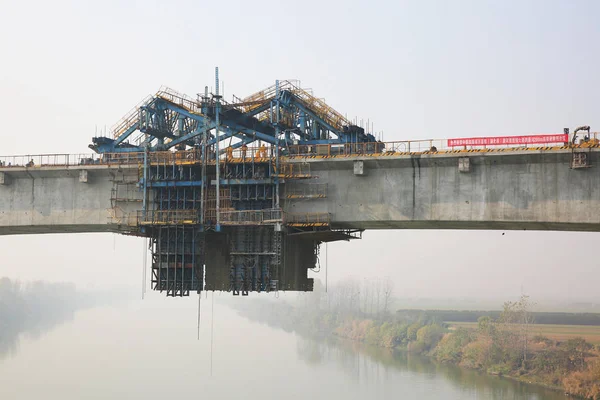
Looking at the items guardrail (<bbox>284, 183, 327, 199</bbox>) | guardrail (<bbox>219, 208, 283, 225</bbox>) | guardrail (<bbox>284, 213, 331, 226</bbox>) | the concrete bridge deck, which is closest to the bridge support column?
the concrete bridge deck

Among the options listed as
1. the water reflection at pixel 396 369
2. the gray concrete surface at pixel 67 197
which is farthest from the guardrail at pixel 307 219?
the water reflection at pixel 396 369

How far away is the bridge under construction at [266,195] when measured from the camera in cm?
3294

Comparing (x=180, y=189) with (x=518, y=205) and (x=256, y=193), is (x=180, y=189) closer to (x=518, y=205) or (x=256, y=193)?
(x=256, y=193)

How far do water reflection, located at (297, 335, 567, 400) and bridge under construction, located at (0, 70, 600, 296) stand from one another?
42239mm

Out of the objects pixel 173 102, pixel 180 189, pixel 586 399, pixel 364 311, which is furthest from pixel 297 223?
pixel 364 311

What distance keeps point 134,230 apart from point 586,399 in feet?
175

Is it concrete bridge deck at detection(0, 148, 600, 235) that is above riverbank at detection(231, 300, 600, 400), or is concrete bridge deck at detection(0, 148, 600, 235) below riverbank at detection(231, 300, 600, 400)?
above

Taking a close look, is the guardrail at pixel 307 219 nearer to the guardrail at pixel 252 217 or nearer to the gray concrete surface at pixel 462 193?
the gray concrete surface at pixel 462 193

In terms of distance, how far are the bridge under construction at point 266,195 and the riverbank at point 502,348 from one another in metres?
44.9

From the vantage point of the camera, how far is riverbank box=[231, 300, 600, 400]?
7275cm

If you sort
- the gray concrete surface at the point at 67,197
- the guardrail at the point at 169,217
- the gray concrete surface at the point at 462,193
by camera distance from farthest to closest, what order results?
the gray concrete surface at the point at 67,197
the guardrail at the point at 169,217
the gray concrete surface at the point at 462,193

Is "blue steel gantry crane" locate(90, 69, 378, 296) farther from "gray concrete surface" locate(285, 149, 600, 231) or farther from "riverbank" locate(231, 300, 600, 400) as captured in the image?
"riverbank" locate(231, 300, 600, 400)

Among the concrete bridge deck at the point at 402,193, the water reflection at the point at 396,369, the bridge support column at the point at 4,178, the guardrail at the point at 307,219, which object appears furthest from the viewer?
the water reflection at the point at 396,369

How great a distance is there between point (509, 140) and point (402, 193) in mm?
6294
